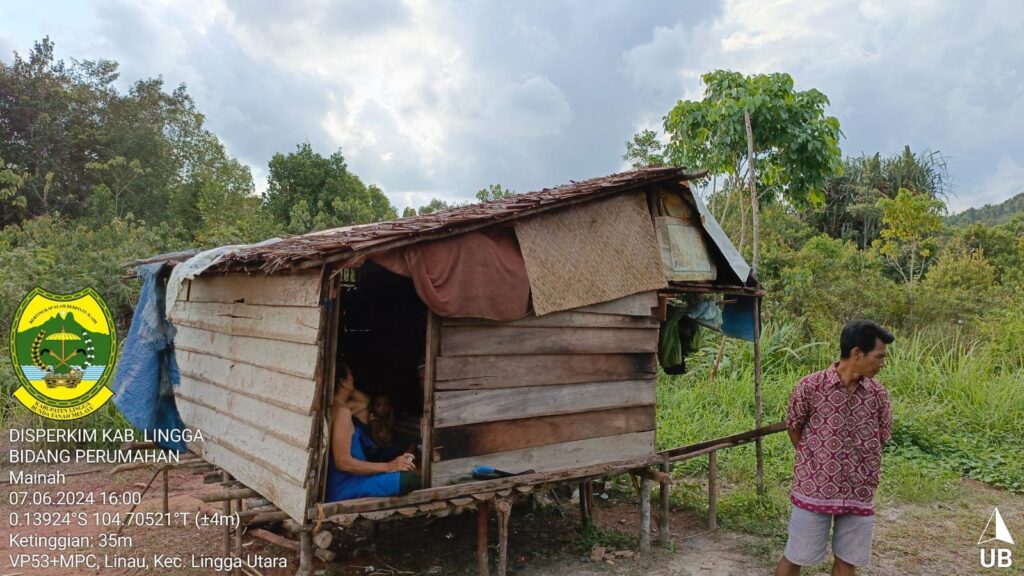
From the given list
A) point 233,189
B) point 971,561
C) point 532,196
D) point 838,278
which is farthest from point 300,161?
point 971,561

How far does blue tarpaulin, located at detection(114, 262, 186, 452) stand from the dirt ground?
107 centimetres

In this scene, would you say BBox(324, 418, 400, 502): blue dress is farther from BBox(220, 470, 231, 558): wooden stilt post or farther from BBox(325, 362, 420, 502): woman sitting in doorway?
BBox(220, 470, 231, 558): wooden stilt post

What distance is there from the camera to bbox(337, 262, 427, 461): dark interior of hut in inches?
274

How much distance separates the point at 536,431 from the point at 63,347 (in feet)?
15.1

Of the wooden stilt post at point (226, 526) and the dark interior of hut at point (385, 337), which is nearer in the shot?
the wooden stilt post at point (226, 526)

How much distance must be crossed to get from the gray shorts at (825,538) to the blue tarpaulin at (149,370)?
17.6ft

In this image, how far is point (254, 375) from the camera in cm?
505

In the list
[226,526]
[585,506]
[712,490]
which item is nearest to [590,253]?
[585,506]

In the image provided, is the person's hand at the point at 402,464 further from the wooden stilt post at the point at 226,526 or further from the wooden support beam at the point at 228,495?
the wooden stilt post at the point at 226,526

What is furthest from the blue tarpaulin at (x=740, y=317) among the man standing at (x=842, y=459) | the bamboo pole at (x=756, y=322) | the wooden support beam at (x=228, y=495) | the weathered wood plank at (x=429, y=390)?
the wooden support beam at (x=228, y=495)

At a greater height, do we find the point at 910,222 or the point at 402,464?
the point at 910,222

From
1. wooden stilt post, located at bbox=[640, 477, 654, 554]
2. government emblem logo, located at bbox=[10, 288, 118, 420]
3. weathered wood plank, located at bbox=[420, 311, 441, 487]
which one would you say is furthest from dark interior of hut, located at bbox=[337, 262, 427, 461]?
government emblem logo, located at bbox=[10, 288, 118, 420]

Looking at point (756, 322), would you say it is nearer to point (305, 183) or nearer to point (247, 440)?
point (247, 440)

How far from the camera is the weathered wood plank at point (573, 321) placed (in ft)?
15.6
